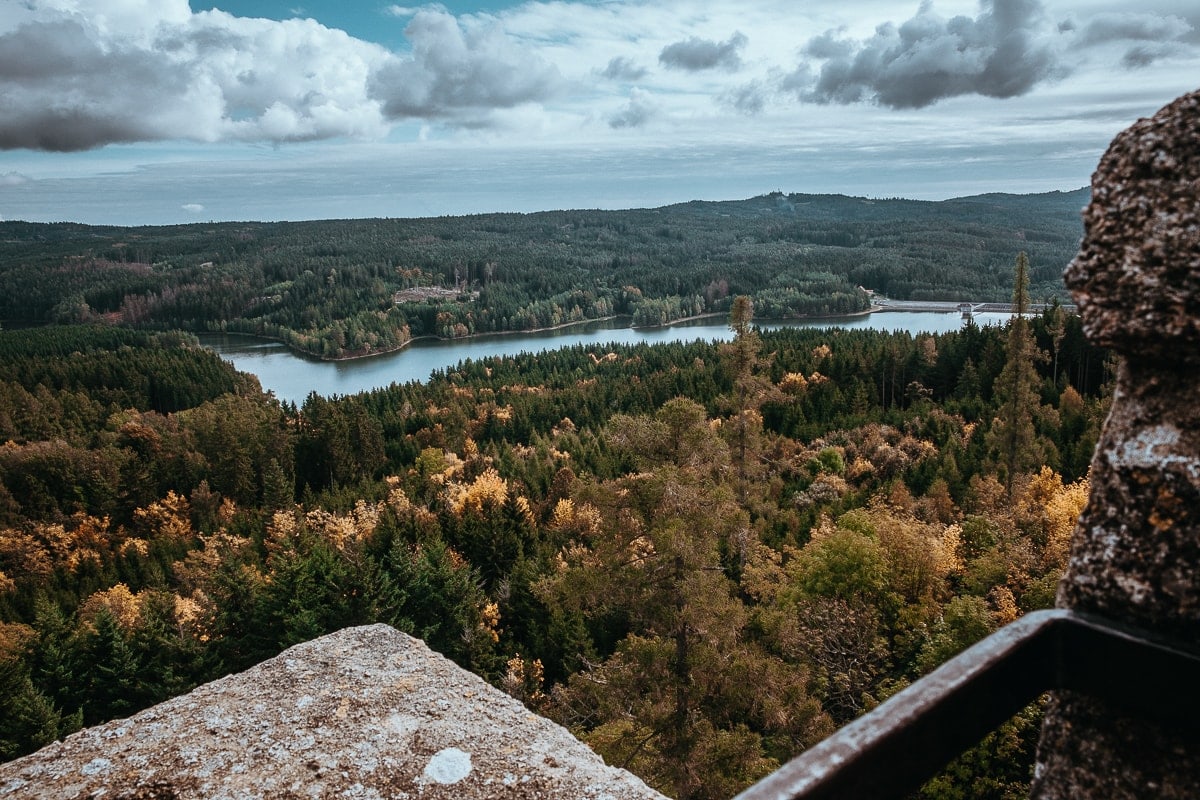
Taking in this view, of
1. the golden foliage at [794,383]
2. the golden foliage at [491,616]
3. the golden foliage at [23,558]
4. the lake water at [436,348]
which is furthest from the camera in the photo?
the lake water at [436,348]

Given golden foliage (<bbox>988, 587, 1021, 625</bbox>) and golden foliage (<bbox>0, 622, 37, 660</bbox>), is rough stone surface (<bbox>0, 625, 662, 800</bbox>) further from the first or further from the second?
golden foliage (<bbox>0, 622, 37, 660</bbox>)

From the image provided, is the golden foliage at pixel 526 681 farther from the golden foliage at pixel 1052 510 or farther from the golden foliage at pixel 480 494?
the golden foliage at pixel 1052 510

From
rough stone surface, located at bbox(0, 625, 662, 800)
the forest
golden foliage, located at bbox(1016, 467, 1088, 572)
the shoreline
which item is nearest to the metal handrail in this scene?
rough stone surface, located at bbox(0, 625, 662, 800)

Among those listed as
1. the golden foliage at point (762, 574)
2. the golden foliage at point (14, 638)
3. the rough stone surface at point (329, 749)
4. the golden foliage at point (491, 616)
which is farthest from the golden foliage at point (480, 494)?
the rough stone surface at point (329, 749)

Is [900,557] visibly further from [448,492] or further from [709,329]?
[709,329]

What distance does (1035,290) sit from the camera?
145250mm

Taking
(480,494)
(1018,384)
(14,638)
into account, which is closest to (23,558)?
(14,638)

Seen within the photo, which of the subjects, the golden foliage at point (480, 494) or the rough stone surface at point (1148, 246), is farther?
the golden foliage at point (480, 494)

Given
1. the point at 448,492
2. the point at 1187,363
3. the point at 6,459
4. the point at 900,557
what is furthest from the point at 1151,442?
the point at 6,459

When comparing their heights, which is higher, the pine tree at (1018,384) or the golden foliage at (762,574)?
the pine tree at (1018,384)

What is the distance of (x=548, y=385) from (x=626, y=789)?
86.8m

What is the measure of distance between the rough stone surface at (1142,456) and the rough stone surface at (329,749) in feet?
15.5

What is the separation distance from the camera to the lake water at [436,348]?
12275 cm

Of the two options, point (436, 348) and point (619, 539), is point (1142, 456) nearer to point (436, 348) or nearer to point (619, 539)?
point (619, 539)
